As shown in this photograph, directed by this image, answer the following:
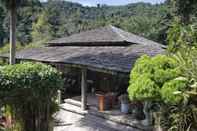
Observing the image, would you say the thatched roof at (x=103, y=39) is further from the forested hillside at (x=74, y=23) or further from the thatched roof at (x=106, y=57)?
the forested hillside at (x=74, y=23)

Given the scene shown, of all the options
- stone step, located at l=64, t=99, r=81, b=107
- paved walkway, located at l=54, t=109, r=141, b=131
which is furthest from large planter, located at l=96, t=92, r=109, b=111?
stone step, located at l=64, t=99, r=81, b=107

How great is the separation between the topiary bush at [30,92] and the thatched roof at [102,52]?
12.2 ft

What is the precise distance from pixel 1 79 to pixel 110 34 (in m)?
12.4

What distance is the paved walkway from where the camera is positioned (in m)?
13.0

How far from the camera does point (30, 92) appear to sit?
31.6 feet

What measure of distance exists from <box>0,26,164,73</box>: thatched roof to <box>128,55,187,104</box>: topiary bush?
233 centimetres

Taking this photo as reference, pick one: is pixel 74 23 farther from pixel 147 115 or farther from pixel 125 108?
pixel 147 115

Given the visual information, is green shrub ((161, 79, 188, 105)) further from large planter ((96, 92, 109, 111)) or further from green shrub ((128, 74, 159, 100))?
large planter ((96, 92, 109, 111))

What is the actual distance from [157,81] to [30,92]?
161 inches

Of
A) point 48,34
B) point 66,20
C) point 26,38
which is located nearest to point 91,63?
point 48,34

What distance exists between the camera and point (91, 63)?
577 inches

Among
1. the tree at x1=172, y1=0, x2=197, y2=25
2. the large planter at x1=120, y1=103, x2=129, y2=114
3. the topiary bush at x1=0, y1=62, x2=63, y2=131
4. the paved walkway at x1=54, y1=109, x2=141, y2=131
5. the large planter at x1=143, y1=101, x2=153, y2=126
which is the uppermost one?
the tree at x1=172, y1=0, x2=197, y2=25

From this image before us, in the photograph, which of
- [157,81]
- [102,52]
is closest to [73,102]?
[102,52]

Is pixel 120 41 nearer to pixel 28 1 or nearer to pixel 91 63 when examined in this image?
pixel 91 63
